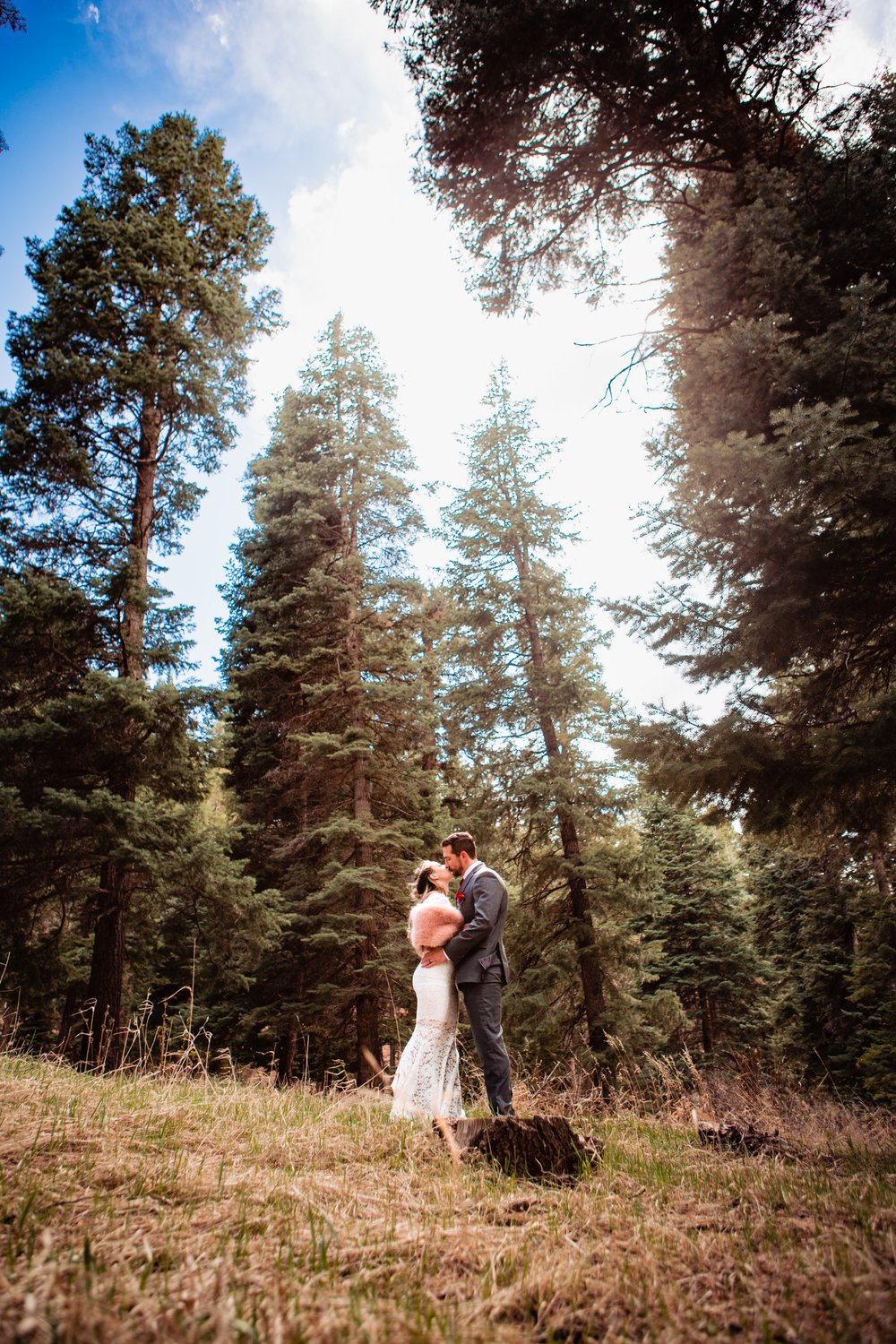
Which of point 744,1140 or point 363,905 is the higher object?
point 363,905

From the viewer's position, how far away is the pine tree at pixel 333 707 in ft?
41.3

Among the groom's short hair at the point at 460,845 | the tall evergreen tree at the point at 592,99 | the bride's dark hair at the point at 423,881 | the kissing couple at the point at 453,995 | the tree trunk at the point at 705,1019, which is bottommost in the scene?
the tree trunk at the point at 705,1019

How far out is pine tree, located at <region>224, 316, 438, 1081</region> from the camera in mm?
12594

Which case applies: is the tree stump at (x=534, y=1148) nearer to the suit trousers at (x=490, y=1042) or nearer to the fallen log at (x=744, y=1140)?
the fallen log at (x=744, y=1140)

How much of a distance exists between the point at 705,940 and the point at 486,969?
18847mm

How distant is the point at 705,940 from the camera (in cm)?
2055

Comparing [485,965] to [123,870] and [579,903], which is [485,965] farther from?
[579,903]

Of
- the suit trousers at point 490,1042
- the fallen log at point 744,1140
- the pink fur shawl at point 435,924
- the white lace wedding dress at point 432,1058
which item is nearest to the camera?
the fallen log at point 744,1140

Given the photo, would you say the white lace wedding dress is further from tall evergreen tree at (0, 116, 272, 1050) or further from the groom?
Result: tall evergreen tree at (0, 116, 272, 1050)

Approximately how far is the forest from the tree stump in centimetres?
256

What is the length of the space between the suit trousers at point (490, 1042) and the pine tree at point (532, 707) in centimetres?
676

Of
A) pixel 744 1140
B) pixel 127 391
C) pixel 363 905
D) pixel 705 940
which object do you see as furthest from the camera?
pixel 705 940

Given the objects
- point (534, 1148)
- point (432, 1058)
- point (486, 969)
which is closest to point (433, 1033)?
point (432, 1058)

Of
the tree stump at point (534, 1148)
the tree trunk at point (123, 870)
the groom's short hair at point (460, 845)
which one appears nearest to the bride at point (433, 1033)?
the groom's short hair at point (460, 845)
